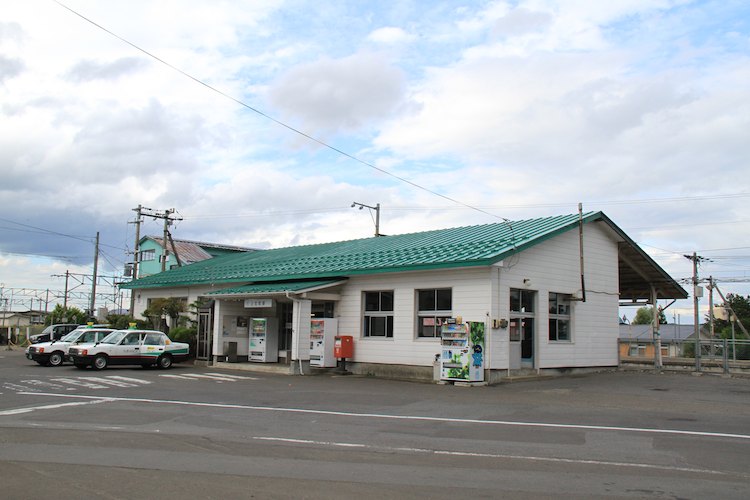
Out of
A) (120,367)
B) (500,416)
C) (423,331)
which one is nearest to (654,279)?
(423,331)

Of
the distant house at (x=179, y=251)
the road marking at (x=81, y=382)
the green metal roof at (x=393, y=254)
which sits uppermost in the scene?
the distant house at (x=179, y=251)

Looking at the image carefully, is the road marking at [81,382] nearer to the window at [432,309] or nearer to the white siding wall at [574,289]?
the window at [432,309]

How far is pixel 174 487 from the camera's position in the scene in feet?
23.6

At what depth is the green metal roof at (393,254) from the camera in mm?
20672

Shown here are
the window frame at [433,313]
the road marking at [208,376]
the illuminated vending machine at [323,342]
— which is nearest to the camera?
the window frame at [433,313]

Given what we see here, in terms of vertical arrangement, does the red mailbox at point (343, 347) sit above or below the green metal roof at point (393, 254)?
below

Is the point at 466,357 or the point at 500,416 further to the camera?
the point at 466,357

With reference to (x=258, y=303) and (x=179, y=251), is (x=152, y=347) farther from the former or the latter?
(x=179, y=251)

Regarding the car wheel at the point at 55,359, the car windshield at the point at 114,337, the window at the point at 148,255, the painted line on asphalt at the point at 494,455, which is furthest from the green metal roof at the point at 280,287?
the window at the point at 148,255

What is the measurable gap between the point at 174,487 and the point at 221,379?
14.9 m

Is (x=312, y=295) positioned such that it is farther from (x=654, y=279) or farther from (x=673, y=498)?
(x=673, y=498)

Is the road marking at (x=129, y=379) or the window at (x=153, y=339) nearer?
the road marking at (x=129, y=379)

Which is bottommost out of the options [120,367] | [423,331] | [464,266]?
[120,367]

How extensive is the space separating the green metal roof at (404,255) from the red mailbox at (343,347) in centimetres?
229
